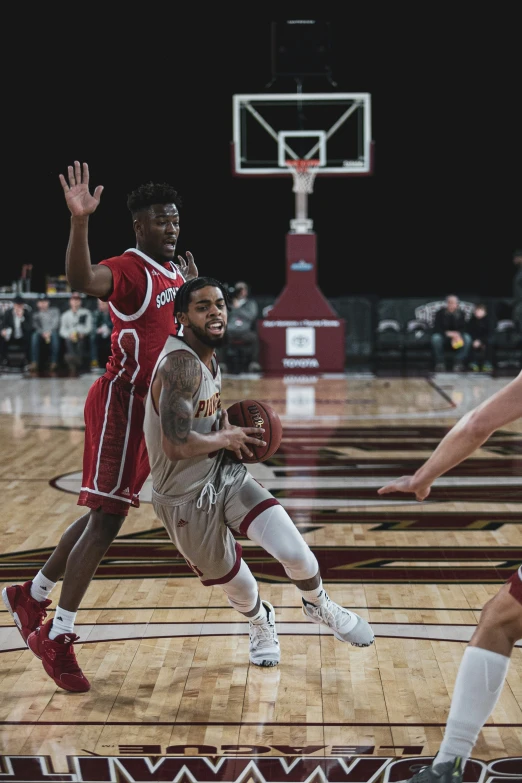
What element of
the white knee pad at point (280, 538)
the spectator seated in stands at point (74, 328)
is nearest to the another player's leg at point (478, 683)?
the white knee pad at point (280, 538)

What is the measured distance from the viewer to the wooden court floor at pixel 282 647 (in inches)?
123

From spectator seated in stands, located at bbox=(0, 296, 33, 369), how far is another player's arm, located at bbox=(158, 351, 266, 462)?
1433cm

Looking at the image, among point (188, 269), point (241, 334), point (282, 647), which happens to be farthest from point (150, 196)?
point (241, 334)

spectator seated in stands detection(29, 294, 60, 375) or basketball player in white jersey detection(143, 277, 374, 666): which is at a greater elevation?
basketball player in white jersey detection(143, 277, 374, 666)

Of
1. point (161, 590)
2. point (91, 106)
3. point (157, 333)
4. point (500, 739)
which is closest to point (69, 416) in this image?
point (161, 590)

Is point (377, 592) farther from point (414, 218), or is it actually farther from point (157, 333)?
point (414, 218)

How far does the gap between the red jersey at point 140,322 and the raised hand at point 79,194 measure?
0.83 ft

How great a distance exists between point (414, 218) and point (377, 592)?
17.7m

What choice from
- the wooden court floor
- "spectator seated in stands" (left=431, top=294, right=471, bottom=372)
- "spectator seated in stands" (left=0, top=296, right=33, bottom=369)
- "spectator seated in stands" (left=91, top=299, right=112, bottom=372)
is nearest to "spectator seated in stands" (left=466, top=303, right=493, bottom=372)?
"spectator seated in stands" (left=431, top=294, right=471, bottom=372)

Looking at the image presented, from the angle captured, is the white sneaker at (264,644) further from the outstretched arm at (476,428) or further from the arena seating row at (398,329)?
the arena seating row at (398,329)

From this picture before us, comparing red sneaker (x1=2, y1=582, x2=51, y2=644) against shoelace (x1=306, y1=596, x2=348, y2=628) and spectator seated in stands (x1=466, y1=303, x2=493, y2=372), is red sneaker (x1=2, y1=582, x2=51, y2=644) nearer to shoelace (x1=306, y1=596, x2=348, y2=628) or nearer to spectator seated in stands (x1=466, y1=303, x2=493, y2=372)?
shoelace (x1=306, y1=596, x2=348, y2=628)

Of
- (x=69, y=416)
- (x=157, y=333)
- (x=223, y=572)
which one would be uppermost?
(x=157, y=333)

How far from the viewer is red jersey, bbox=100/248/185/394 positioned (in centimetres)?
394

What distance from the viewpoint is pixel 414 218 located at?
71.5 feet
